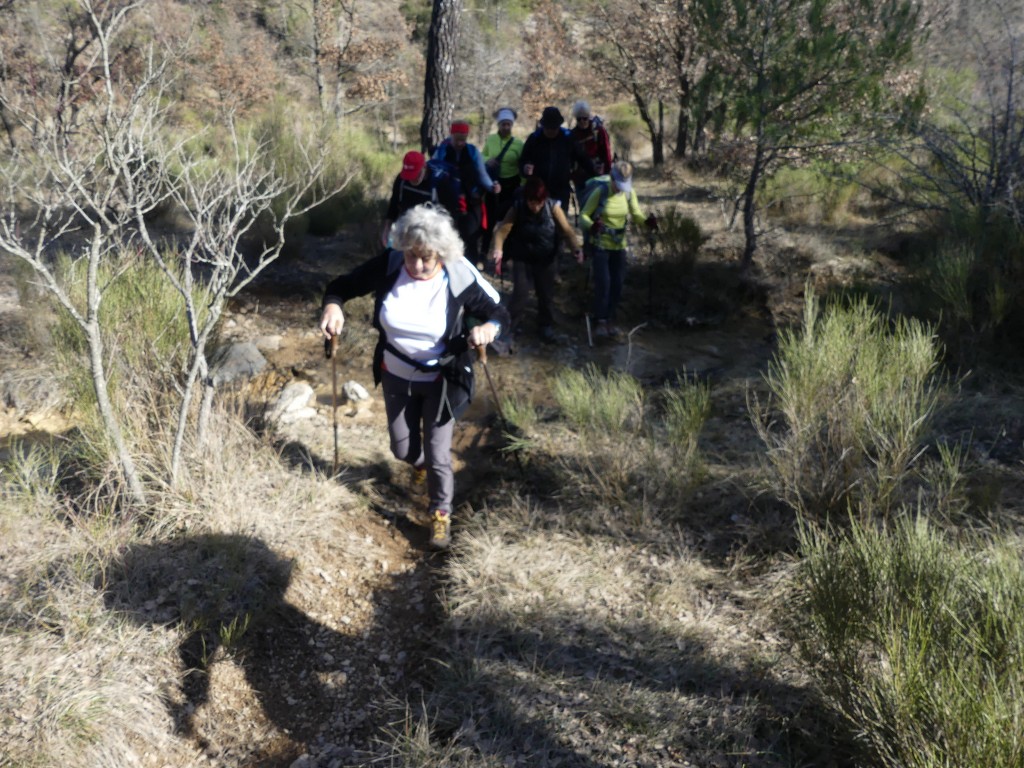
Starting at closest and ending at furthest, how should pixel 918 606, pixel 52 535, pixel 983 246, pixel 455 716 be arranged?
pixel 918 606 → pixel 455 716 → pixel 52 535 → pixel 983 246

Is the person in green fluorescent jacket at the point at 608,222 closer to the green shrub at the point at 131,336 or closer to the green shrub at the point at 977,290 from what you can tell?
the green shrub at the point at 977,290

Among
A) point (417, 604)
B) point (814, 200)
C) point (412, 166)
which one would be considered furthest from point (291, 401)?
point (814, 200)

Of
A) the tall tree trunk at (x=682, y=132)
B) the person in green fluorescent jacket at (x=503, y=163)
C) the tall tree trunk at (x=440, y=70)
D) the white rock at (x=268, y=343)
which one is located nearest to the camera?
the white rock at (x=268, y=343)

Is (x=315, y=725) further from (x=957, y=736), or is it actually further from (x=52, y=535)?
(x=957, y=736)

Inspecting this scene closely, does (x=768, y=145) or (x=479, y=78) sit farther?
(x=479, y=78)

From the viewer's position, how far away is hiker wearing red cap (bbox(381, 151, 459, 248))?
5965 mm

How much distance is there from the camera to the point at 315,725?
3127 millimetres

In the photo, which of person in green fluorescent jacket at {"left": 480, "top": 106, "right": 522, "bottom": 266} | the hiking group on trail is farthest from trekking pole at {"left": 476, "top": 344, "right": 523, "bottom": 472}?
person in green fluorescent jacket at {"left": 480, "top": 106, "right": 522, "bottom": 266}

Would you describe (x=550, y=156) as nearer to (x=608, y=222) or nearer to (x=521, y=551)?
Answer: (x=608, y=222)

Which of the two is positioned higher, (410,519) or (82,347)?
(82,347)

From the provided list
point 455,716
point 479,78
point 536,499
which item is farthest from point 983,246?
point 479,78

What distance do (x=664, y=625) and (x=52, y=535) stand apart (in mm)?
2798

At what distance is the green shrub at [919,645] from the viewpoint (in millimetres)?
2000

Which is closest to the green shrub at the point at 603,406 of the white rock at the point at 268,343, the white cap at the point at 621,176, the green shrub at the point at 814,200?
the white cap at the point at 621,176
